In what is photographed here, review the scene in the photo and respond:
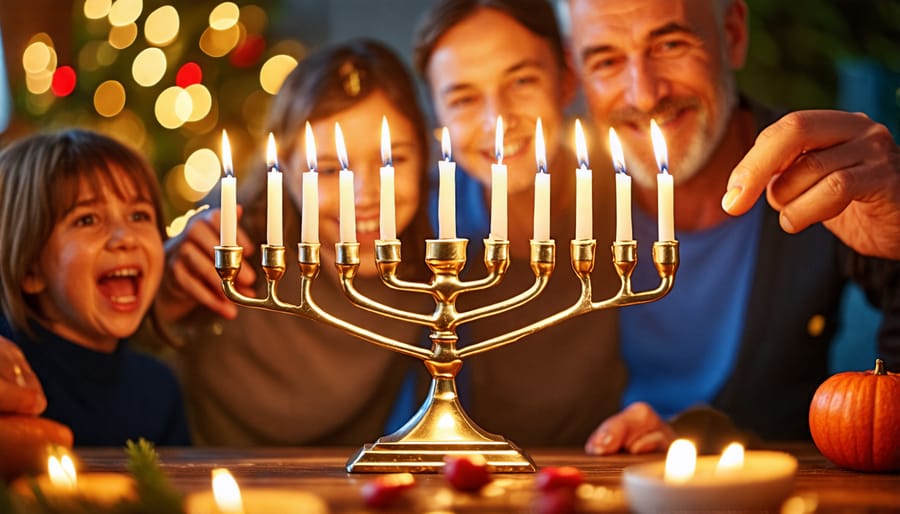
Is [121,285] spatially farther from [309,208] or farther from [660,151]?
[660,151]

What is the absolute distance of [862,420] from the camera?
1516mm

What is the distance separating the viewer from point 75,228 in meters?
1.97

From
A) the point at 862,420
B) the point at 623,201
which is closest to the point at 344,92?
the point at 623,201

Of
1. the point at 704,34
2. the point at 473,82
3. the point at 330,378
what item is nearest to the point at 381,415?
the point at 330,378

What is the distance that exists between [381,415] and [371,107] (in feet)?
1.99

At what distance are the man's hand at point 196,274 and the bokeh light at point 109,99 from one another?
32cm

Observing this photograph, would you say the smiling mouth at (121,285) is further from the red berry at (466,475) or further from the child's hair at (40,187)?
the red berry at (466,475)

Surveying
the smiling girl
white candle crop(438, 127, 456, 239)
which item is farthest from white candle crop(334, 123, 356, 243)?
the smiling girl

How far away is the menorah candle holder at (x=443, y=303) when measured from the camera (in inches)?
60.1

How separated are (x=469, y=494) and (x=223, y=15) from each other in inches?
50.3

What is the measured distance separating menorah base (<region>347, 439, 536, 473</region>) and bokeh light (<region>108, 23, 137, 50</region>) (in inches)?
45.0

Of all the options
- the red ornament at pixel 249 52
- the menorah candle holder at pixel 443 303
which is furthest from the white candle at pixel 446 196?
the red ornament at pixel 249 52

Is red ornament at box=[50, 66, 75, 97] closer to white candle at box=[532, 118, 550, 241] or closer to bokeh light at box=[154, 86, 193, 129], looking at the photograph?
bokeh light at box=[154, 86, 193, 129]

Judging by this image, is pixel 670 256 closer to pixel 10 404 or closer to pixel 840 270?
pixel 840 270
